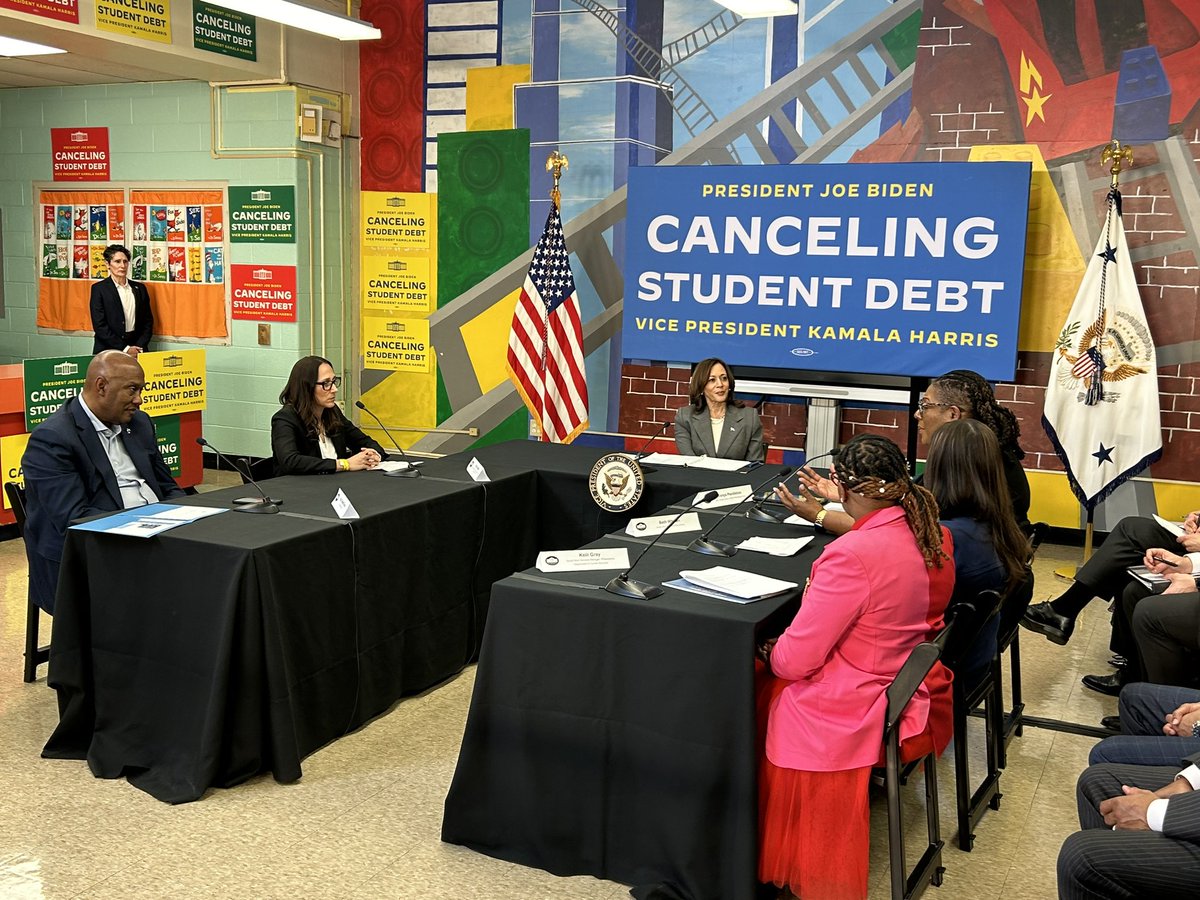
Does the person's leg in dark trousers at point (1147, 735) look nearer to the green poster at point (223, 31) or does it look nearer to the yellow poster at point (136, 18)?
the yellow poster at point (136, 18)

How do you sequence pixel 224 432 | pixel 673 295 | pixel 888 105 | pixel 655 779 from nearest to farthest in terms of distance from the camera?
pixel 655 779, pixel 888 105, pixel 673 295, pixel 224 432

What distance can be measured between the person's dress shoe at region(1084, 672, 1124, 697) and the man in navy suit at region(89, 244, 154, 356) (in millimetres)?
6433

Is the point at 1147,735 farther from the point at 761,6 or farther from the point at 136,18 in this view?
the point at 136,18

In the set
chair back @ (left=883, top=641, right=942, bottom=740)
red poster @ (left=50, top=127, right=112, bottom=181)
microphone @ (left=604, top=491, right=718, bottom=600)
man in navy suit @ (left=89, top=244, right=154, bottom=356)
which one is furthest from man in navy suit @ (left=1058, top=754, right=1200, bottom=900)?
red poster @ (left=50, top=127, right=112, bottom=181)

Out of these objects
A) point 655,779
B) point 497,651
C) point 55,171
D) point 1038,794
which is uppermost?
point 55,171

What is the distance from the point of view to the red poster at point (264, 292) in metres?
7.68

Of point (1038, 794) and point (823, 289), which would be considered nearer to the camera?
point (1038, 794)

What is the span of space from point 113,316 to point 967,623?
22.2 feet

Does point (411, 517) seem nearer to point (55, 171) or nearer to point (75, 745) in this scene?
point (75, 745)

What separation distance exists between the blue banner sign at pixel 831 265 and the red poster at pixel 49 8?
3.30 m

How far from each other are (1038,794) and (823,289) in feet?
12.3

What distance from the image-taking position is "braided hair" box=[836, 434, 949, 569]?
2557mm

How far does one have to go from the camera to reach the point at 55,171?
828 centimetres

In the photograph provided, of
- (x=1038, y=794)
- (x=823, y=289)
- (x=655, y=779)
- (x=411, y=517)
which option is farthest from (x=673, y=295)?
(x=655, y=779)
